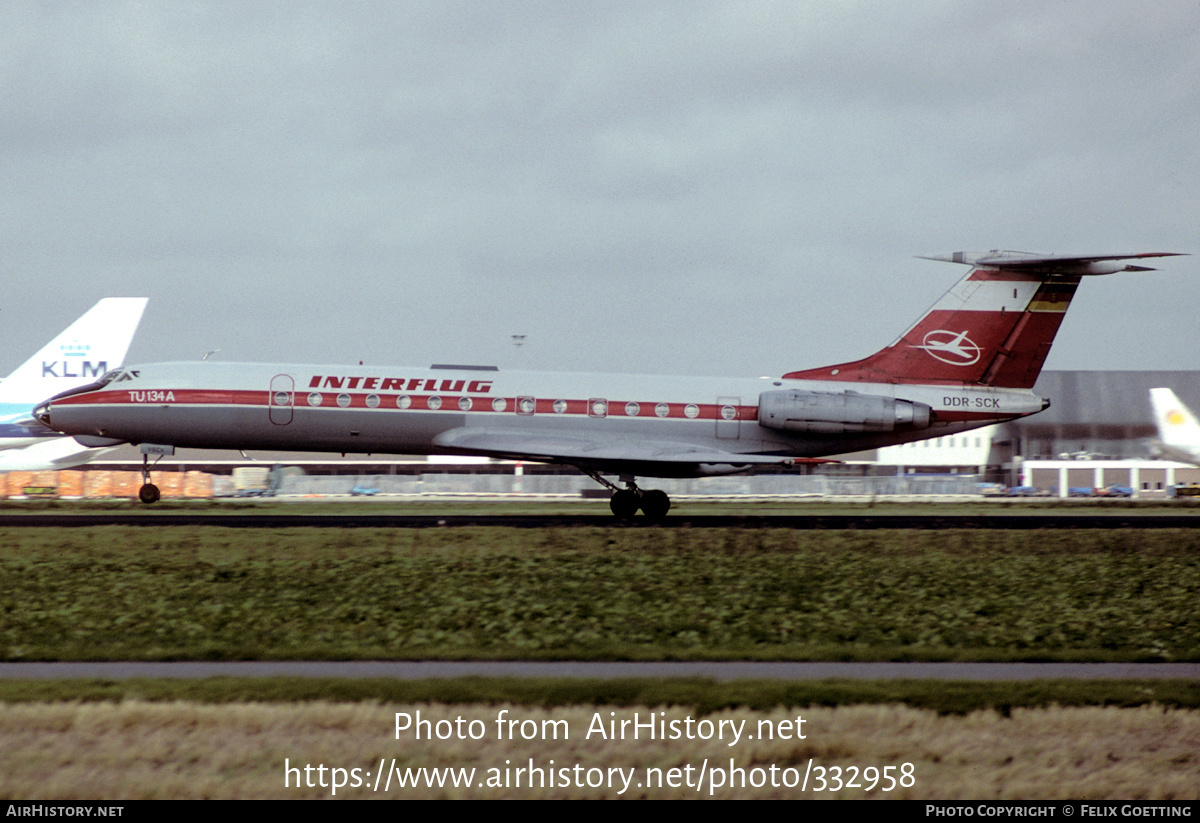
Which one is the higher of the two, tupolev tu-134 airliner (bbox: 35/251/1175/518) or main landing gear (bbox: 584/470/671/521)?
tupolev tu-134 airliner (bbox: 35/251/1175/518)

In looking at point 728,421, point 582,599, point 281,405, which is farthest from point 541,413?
point 582,599

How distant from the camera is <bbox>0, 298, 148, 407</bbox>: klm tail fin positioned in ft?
145

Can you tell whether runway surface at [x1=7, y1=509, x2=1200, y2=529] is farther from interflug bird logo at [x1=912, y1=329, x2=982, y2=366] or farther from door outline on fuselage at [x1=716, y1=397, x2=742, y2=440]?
interflug bird logo at [x1=912, y1=329, x2=982, y2=366]

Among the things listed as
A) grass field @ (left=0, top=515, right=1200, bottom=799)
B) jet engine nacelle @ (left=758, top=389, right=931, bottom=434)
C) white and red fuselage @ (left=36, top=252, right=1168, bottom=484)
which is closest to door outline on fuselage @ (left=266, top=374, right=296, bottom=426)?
white and red fuselage @ (left=36, top=252, right=1168, bottom=484)

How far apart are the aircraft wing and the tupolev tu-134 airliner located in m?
0.04

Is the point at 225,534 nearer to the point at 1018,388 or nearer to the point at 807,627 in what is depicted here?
the point at 807,627

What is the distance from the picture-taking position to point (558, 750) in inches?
355

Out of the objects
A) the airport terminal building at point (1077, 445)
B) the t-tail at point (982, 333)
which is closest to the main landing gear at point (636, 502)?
the t-tail at point (982, 333)

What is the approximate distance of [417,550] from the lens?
70.6 ft

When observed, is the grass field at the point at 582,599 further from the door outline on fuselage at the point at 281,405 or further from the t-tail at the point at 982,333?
the t-tail at the point at 982,333

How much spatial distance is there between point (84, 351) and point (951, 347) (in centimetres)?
2959

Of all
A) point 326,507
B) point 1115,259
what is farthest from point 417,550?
point 1115,259

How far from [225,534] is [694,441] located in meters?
11.9

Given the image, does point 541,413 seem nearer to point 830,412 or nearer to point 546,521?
point 546,521
